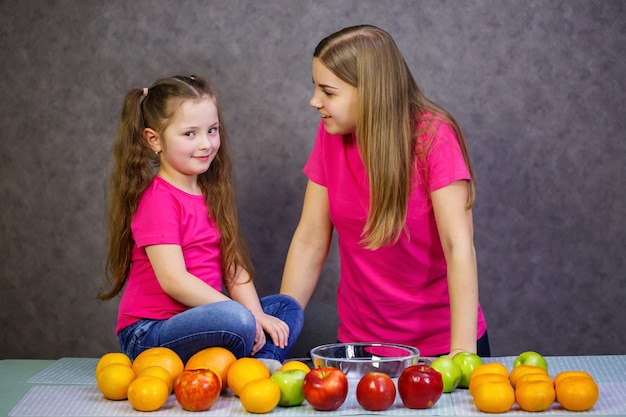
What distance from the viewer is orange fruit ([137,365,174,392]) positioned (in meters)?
1.48

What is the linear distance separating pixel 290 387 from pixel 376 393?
15cm

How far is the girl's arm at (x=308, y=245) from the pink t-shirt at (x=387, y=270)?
42 mm

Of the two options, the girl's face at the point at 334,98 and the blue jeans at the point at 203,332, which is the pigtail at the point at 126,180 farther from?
the girl's face at the point at 334,98

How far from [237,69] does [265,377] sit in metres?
1.37

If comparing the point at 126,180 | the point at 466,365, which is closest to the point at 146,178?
the point at 126,180

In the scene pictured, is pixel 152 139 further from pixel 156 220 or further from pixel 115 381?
pixel 115 381

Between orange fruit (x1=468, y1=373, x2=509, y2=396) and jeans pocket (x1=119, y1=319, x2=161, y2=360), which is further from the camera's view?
jeans pocket (x1=119, y1=319, x2=161, y2=360)

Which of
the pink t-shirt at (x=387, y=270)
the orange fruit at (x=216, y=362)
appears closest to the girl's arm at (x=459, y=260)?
the pink t-shirt at (x=387, y=270)

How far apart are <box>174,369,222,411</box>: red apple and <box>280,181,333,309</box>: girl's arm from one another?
750mm

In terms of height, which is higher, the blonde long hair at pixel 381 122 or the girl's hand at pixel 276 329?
the blonde long hair at pixel 381 122

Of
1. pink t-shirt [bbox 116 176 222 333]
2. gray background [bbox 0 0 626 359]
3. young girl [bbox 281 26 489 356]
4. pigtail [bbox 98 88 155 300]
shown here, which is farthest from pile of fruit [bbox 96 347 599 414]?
gray background [bbox 0 0 626 359]

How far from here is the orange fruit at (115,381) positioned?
1487 mm

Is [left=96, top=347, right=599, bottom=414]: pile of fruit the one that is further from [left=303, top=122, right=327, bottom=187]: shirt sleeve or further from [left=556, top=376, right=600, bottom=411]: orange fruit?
[left=303, top=122, right=327, bottom=187]: shirt sleeve

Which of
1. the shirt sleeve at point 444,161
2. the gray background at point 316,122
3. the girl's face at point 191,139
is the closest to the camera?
the shirt sleeve at point 444,161
